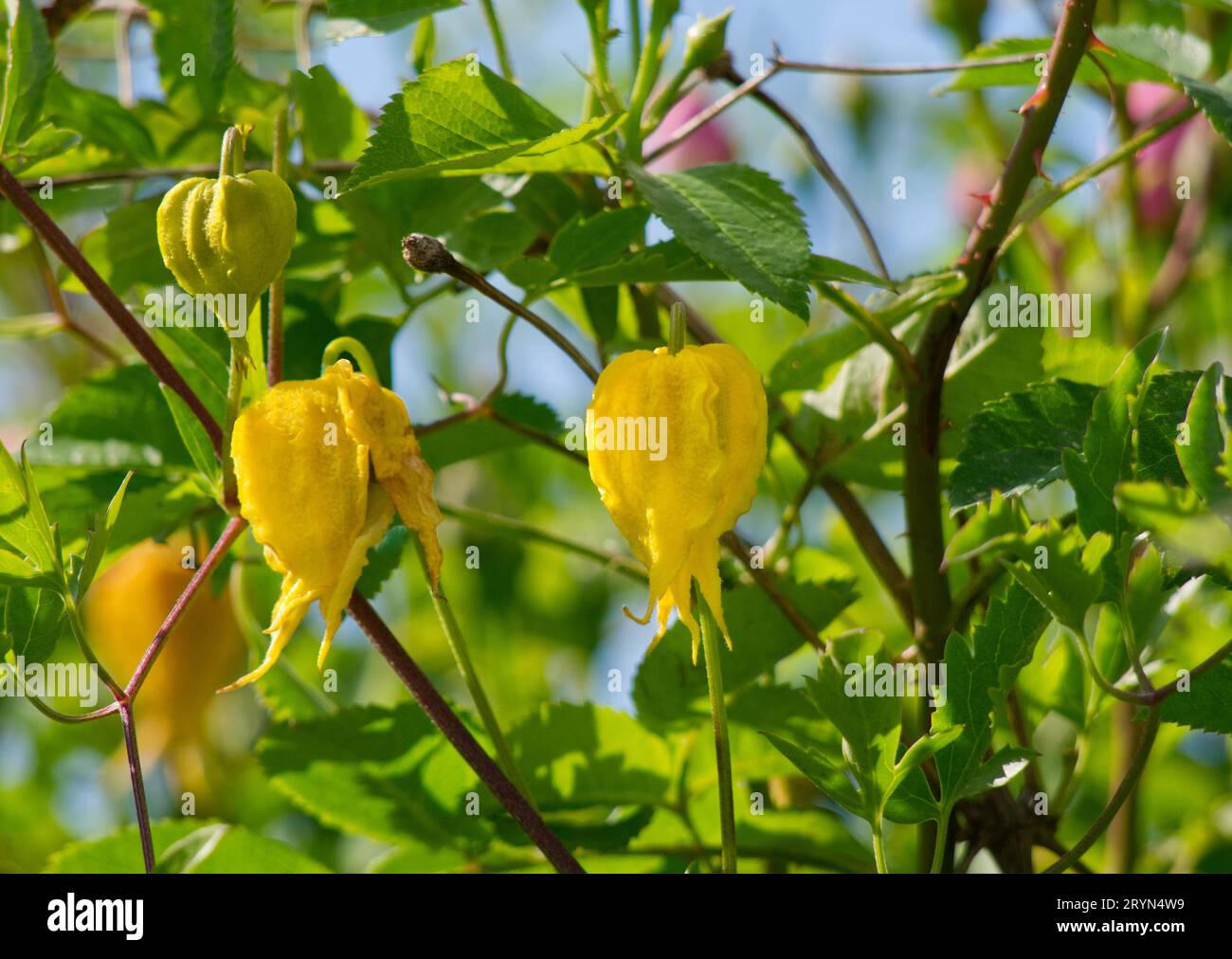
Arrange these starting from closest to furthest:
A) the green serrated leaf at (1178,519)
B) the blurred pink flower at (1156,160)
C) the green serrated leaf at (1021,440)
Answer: the green serrated leaf at (1178,519)
the green serrated leaf at (1021,440)
the blurred pink flower at (1156,160)

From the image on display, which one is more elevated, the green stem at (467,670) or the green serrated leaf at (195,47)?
the green serrated leaf at (195,47)

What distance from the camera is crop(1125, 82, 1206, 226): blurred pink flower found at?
1254mm

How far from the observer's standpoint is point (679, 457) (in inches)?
19.8

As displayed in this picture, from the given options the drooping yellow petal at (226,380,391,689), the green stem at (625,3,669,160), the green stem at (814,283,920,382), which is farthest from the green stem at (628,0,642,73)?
the drooping yellow petal at (226,380,391,689)

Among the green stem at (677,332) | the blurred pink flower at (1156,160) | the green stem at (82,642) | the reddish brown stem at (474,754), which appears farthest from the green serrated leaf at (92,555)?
the blurred pink flower at (1156,160)

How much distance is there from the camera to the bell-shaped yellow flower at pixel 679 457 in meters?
0.50

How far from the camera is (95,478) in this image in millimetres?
718

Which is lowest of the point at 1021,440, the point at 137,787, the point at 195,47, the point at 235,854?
the point at 235,854

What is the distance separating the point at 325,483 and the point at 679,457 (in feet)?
0.43

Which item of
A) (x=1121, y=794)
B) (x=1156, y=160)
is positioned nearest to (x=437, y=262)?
(x=1121, y=794)

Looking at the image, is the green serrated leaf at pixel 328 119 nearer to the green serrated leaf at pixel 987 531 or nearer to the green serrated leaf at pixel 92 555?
the green serrated leaf at pixel 92 555

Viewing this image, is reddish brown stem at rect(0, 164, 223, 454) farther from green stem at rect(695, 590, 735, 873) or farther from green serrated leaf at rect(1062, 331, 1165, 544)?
green serrated leaf at rect(1062, 331, 1165, 544)

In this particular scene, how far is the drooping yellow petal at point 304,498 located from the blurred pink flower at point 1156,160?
926mm

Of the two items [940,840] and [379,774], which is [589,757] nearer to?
[379,774]
